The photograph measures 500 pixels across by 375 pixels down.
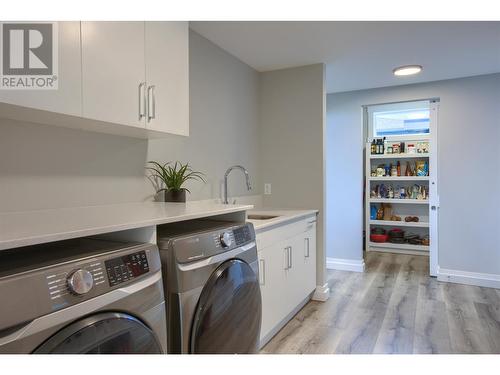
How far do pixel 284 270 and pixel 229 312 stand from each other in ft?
3.37

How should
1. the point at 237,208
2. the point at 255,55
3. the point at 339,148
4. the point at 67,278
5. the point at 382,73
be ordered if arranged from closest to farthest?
the point at 67,278, the point at 237,208, the point at 255,55, the point at 382,73, the point at 339,148

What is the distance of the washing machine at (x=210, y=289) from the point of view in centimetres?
121

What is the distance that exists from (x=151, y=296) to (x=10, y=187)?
82 cm

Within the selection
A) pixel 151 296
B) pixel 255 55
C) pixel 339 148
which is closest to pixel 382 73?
pixel 339 148

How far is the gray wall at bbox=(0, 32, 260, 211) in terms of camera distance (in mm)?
Answer: 1389

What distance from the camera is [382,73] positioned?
342 centimetres

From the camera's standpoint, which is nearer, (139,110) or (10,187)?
(10,187)

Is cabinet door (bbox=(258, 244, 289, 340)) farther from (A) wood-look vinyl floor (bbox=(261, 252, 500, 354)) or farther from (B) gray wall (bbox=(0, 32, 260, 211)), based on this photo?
(B) gray wall (bbox=(0, 32, 260, 211))

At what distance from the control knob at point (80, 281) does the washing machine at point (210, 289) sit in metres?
0.37

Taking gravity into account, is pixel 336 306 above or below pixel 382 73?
below

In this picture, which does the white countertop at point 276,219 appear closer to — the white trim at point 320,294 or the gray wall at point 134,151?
the gray wall at point 134,151

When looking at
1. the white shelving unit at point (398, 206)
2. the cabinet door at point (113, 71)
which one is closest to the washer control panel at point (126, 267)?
the cabinet door at point (113, 71)
